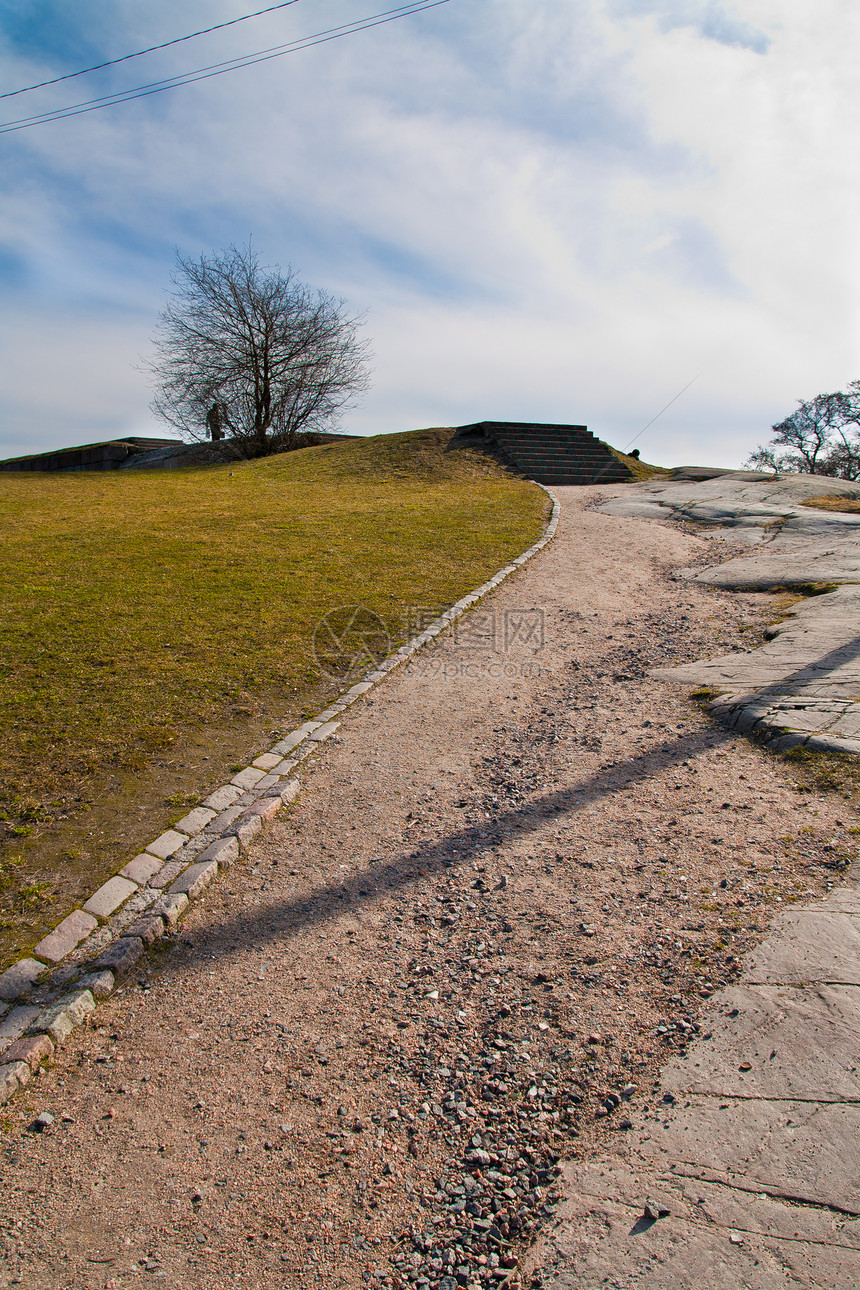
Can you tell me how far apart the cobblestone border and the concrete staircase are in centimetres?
1551

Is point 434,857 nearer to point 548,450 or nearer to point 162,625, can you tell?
point 162,625

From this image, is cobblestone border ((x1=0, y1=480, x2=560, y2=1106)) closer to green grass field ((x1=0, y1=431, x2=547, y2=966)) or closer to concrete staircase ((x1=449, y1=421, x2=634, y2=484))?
green grass field ((x1=0, y1=431, x2=547, y2=966))

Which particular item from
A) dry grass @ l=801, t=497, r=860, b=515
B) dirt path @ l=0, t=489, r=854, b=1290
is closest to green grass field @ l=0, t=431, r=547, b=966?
dirt path @ l=0, t=489, r=854, b=1290

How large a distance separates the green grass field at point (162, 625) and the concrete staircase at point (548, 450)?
336 cm

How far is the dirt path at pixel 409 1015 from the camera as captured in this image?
1.92m

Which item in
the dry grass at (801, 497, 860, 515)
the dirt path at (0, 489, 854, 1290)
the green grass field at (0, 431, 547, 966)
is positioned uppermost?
the dry grass at (801, 497, 860, 515)

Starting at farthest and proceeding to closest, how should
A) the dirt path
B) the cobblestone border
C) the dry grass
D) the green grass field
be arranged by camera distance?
the dry grass
the green grass field
the cobblestone border
the dirt path

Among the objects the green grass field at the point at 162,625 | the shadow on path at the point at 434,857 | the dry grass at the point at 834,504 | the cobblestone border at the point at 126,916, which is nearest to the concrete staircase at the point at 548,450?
the green grass field at the point at 162,625

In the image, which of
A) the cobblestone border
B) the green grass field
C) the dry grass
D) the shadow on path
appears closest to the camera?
the cobblestone border

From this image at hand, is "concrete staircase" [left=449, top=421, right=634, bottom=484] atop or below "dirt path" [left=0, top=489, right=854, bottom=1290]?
atop

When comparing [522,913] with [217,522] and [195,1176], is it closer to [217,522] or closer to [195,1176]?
[195,1176]

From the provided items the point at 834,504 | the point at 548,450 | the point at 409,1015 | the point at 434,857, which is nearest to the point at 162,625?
the point at 434,857

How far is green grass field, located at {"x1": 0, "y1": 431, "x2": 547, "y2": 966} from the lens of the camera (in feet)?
12.5

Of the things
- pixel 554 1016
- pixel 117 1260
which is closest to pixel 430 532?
pixel 554 1016
